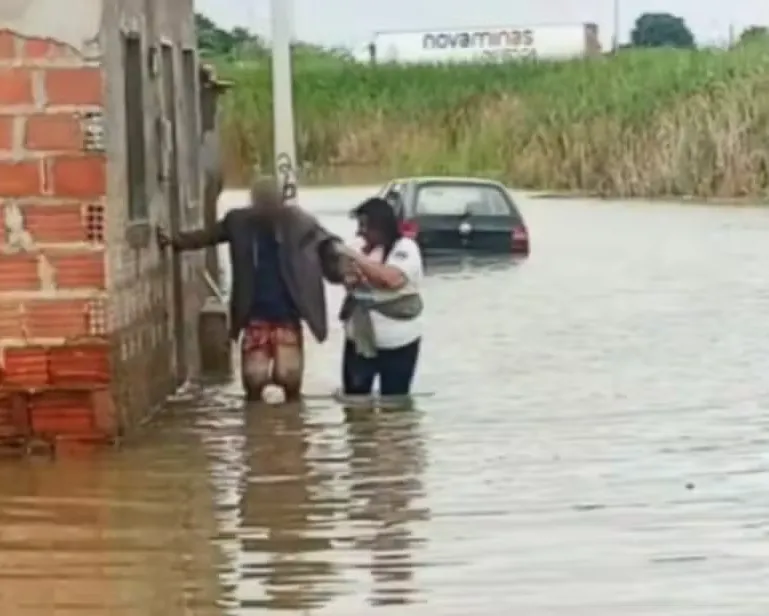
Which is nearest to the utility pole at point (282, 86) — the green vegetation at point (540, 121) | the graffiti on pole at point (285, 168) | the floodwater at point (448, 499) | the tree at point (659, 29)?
the graffiti on pole at point (285, 168)

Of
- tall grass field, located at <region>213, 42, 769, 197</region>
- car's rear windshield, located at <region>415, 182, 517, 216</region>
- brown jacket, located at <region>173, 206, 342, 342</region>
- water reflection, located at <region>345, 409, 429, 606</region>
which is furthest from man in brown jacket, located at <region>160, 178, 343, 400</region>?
tall grass field, located at <region>213, 42, 769, 197</region>

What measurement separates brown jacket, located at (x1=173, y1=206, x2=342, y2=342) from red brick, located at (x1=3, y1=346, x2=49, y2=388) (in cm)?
218

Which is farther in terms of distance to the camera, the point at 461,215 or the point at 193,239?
the point at 461,215

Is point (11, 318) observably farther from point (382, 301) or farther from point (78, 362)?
point (382, 301)

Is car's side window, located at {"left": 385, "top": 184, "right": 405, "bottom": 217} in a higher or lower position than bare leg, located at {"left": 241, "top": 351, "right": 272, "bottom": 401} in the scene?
higher

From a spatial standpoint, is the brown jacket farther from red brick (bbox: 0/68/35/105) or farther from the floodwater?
red brick (bbox: 0/68/35/105)

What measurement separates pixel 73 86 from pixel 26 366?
154 cm

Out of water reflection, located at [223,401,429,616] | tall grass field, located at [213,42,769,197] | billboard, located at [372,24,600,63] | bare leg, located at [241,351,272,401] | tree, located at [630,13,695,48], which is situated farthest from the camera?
tree, located at [630,13,695,48]

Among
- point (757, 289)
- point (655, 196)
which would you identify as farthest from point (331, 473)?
point (655, 196)

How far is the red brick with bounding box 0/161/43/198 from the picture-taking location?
1352 cm

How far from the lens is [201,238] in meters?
16.1

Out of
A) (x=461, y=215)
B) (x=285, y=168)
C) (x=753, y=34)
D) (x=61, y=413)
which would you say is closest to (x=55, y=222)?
(x=61, y=413)

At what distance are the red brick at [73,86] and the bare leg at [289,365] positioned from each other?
8.77 ft

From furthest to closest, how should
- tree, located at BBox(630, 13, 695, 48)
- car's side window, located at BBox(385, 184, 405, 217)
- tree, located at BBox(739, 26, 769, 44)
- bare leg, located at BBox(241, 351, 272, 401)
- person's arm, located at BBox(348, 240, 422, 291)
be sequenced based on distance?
tree, located at BBox(630, 13, 695, 48), tree, located at BBox(739, 26, 769, 44), car's side window, located at BBox(385, 184, 405, 217), bare leg, located at BBox(241, 351, 272, 401), person's arm, located at BBox(348, 240, 422, 291)
